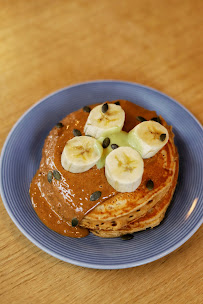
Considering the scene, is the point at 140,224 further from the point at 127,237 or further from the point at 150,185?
the point at 150,185

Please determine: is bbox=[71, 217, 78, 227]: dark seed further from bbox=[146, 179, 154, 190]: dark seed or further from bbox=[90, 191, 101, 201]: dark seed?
bbox=[146, 179, 154, 190]: dark seed

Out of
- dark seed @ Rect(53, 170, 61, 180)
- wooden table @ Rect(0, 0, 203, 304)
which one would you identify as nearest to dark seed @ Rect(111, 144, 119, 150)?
dark seed @ Rect(53, 170, 61, 180)

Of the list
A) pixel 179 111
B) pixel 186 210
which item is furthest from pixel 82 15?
pixel 186 210

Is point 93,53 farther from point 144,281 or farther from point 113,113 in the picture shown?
point 144,281

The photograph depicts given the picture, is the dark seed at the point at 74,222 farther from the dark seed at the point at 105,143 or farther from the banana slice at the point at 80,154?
the dark seed at the point at 105,143

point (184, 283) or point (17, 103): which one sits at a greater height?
point (17, 103)

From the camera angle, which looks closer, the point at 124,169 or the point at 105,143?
the point at 124,169

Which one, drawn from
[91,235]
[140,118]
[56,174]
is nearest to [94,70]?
[140,118]
